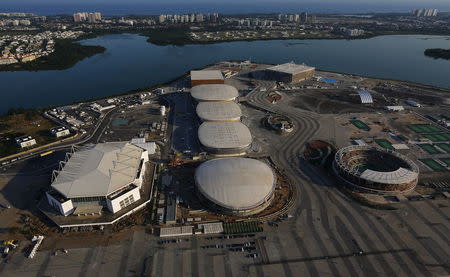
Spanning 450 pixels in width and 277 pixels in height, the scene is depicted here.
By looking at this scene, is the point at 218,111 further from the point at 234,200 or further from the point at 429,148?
the point at 429,148

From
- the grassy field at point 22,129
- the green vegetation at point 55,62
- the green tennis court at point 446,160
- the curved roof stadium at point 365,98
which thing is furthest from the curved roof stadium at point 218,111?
the green vegetation at point 55,62

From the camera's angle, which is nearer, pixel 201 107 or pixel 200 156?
pixel 200 156

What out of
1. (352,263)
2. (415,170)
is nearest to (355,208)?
(352,263)

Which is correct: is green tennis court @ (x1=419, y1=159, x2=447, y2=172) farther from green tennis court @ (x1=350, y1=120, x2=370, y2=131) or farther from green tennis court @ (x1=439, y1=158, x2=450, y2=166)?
green tennis court @ (x1=350, y1=120, x2=370, y2=131)

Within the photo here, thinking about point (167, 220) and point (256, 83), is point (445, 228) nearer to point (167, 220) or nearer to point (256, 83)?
point (167, 220)

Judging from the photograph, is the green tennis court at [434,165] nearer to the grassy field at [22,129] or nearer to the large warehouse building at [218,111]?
the large warehouse building at [218,111]

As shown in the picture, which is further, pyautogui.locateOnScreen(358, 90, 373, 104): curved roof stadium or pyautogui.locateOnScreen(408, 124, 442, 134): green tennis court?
pyautogui.locateOnScreen(358, 90, 373, 104): curved roof stadium

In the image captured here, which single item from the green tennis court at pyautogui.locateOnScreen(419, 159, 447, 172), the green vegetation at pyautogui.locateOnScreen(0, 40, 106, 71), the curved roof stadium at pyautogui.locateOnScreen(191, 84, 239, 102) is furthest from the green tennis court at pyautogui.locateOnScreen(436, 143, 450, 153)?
the green vegetation at pyautogui.locateOnScreen(0, 40, 106, 71)
